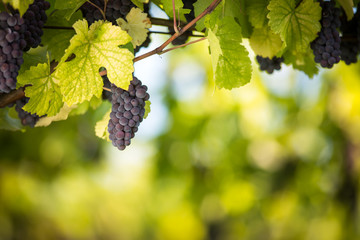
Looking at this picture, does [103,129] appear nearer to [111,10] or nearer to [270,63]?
[111,10]

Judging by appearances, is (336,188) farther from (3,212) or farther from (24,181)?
(3,212)

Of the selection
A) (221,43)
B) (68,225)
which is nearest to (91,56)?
(221,43)

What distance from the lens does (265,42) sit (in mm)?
875

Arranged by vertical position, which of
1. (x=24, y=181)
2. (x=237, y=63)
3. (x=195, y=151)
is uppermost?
(x=237, y=63)

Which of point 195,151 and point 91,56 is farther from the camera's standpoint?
point 195,151

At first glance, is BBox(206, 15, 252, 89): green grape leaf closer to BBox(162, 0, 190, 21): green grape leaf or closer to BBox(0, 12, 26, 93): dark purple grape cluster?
BBox(162, 0, 190, 21): green grape leaf

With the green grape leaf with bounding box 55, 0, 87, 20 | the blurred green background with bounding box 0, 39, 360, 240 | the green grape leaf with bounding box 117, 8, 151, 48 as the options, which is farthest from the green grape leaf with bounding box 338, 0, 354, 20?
the blurred green background with bounding box 0, 39, 360, 240

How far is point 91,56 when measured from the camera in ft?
2.18

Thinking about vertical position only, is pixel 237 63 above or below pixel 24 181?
above

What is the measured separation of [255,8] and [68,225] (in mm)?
7169

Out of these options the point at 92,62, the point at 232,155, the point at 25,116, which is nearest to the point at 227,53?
the point at 92,62

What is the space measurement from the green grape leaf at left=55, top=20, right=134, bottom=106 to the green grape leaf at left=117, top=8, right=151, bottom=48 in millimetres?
55

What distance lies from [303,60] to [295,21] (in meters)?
0.22

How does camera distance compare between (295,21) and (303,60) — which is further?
(303,60)
